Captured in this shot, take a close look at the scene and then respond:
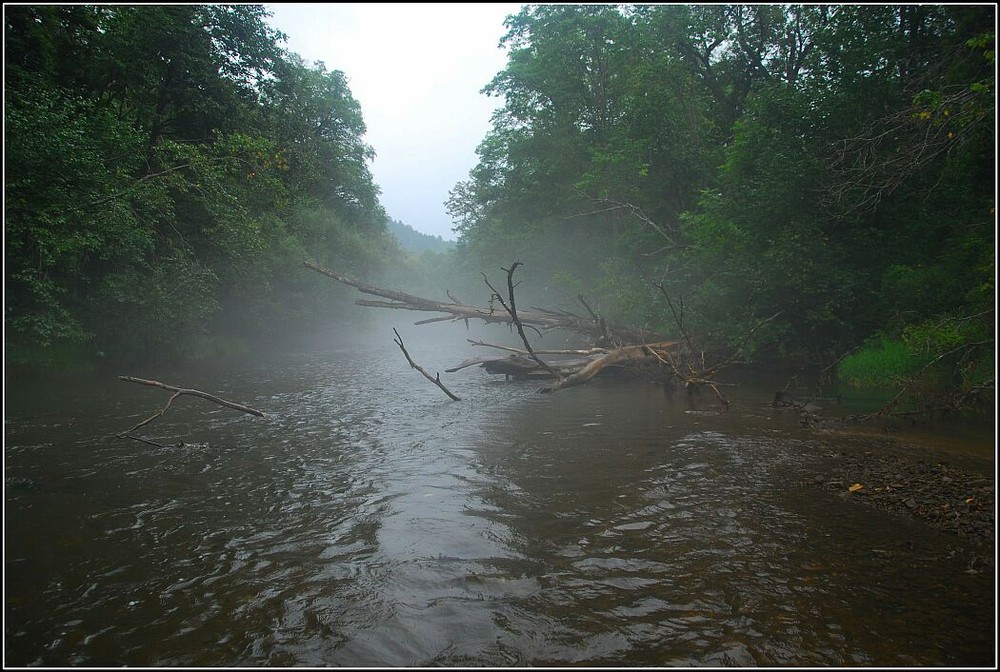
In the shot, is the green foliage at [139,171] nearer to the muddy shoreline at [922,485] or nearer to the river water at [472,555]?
the river water at [472,555]

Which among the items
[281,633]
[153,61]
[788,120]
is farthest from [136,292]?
[788,120]

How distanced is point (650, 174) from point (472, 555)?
2101cm

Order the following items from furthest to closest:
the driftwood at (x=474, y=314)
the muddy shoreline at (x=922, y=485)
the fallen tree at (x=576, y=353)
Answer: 1. the driftwood at (x=474, y=314)
2. the fallen tree at (x=576, y=353)
3. the muddy shoreline at (x=922, y=485)

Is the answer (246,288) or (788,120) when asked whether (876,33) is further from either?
(246,288)

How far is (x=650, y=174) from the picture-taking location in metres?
23.1

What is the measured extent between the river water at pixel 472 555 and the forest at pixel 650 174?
5.22 meters

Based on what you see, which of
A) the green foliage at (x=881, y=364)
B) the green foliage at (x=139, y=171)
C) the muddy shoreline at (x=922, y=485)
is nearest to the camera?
the muddy shoreline at (x=922, y=485)

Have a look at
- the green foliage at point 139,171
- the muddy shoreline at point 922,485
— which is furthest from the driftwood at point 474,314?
the muddy shoreline at point 922,485

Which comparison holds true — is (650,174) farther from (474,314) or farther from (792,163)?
(474,314)

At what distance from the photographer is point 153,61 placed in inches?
729

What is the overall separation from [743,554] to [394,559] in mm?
3364

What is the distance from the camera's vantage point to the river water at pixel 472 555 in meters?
3.89

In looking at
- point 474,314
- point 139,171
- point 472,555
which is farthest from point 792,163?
point 139,171

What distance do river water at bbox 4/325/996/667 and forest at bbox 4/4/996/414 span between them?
17.1 ft
